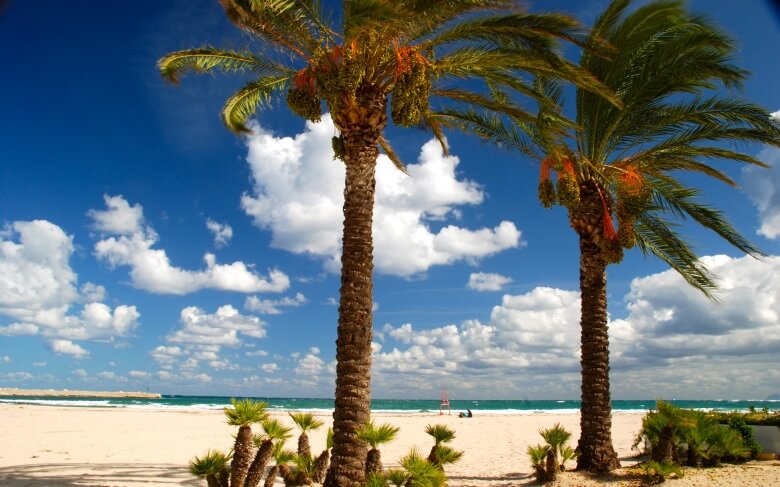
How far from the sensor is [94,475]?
1205cm

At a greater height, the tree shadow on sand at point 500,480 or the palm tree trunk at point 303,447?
the palm tree trunk at point 303,447

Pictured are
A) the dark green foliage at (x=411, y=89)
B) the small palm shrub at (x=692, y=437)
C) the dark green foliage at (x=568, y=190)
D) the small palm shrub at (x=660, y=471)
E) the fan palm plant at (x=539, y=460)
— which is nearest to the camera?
the dark green foliage at (x=411, y=89)

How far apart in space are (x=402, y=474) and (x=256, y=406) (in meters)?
2.43

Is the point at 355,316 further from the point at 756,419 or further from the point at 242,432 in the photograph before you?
A: the point at 756,419

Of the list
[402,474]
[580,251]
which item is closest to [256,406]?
[402,474]

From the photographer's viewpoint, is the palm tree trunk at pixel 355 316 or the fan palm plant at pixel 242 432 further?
the palm tree trunk at pixel 355 316

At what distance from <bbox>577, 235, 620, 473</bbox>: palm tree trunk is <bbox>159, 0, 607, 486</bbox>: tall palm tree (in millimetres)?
4710

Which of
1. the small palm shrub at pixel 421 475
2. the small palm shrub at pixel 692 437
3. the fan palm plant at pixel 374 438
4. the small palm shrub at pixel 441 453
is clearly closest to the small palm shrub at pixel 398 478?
the small palm shrub at pixel 421 475

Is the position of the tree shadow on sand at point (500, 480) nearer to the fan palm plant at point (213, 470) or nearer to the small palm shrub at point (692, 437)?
the small palm shrub at point (692, 437)

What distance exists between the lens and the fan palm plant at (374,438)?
28.2 ft

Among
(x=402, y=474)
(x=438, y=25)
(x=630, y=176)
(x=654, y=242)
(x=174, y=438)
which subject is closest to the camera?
(x=402, y=474)

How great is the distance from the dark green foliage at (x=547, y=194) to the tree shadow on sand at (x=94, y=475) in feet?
32.3

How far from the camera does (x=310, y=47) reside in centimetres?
1069

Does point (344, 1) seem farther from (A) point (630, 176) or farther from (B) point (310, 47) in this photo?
(A) point (630, 176)
